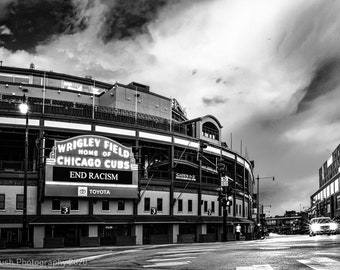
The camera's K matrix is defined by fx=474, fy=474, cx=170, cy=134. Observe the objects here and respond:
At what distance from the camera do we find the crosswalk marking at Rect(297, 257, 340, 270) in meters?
11.7

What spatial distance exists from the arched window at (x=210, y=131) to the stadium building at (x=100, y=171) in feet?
0.97

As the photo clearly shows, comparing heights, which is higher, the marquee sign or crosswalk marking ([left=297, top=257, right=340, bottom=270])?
the marquee sign

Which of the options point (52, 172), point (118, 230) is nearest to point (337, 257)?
point (52, 172)

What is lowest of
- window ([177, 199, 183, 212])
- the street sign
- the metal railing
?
the street sign

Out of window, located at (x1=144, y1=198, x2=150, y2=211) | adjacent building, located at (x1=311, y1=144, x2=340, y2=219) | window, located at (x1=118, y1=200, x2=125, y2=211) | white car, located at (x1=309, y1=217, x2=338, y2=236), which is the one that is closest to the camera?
white car, located at (x1=309, y1=217, x2=338, y2=236)

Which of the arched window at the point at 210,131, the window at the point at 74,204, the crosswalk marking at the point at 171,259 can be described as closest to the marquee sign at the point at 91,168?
the window at the point at 74,204

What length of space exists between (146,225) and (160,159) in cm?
915

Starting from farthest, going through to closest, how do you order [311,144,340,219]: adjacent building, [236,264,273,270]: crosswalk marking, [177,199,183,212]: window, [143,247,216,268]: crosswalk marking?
[311,144,340,219]: adjacent building < [177,199,183,212]: window < [143,247,216,268]: crosswalk marking < [236,264,273,270]: crosswalk marking

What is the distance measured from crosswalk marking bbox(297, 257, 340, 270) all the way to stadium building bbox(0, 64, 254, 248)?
97.5 feet

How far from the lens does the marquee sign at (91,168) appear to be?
157 ft

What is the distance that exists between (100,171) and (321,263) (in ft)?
130

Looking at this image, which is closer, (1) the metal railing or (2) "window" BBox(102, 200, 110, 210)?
(1) the metal railing

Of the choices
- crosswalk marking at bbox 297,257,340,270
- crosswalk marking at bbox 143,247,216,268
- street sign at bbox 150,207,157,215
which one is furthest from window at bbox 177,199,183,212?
crosswalk marking at bbox 297,257,340,270

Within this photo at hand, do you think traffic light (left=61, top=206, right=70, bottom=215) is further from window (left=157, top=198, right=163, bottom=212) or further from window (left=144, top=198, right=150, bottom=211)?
window (left=157, top=198, right=163, bottom=212)
